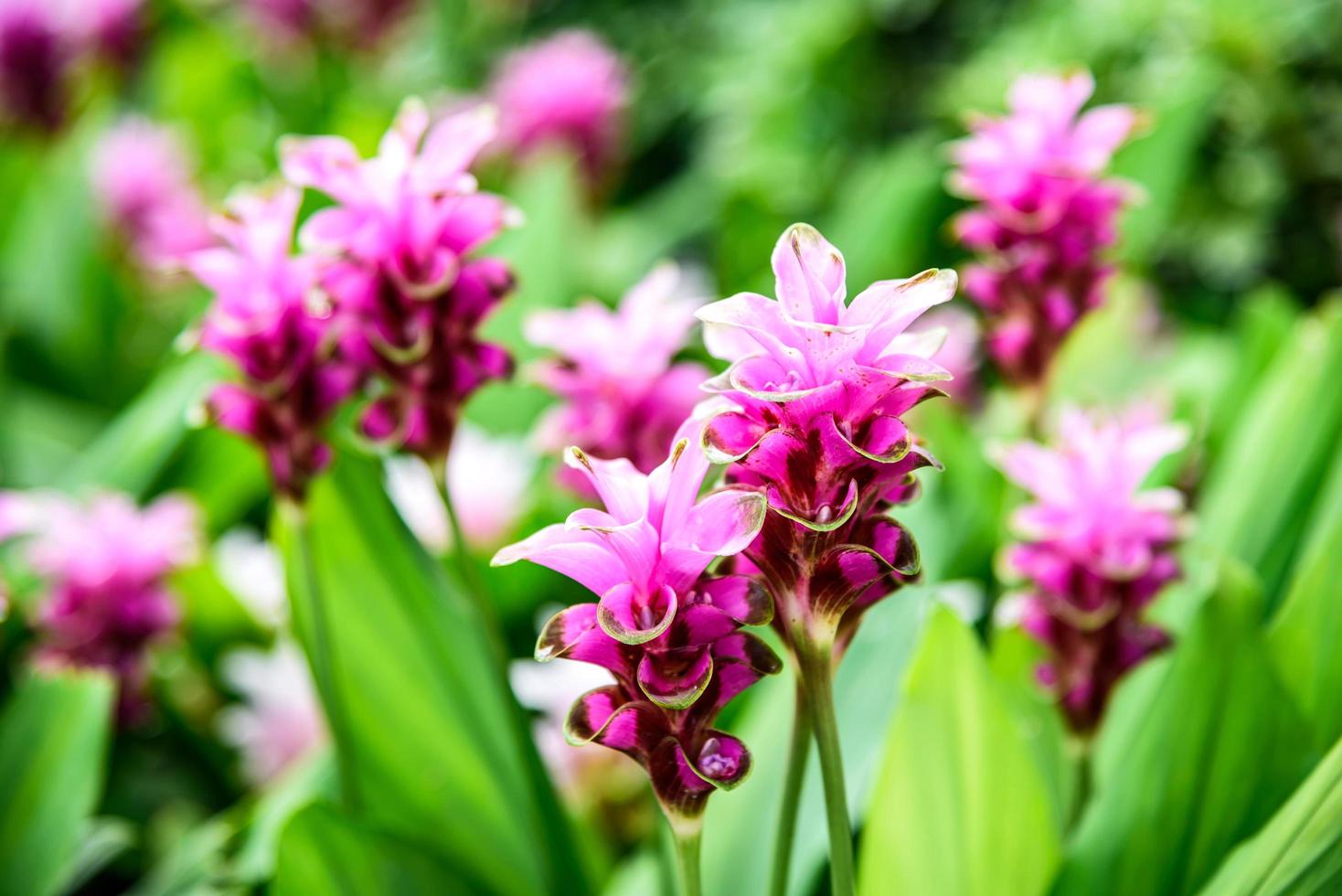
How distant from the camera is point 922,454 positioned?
0.50 m

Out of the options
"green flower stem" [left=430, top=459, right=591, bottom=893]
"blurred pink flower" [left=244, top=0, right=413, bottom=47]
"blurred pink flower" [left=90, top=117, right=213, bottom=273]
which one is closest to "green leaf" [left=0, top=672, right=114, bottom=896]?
"green flower stem" [left=430, top=459, right=591, bottom=893]

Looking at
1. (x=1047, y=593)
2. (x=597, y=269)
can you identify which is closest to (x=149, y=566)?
(x=1047, y=593)

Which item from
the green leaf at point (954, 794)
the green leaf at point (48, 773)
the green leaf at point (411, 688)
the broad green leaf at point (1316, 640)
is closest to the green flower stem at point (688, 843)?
the green leaf at point (954, 794)

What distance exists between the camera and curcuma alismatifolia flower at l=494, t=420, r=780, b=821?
48 centimetres

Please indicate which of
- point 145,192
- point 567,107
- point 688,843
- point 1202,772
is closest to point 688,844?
point 688,843

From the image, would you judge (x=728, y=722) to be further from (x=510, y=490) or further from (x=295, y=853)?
(x=510, y=490)

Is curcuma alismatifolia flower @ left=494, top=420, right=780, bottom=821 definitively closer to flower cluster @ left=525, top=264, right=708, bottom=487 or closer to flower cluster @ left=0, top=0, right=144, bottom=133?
flower cluster @ left=525, top=264, right=708, bottom=487

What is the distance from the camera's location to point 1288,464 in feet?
3.00

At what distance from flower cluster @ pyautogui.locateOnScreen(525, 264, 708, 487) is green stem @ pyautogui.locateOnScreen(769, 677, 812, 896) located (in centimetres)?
32

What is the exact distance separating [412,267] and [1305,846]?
0.54 meters

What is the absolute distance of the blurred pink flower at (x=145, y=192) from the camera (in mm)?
1979

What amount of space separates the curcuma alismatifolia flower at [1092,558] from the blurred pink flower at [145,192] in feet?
5.23

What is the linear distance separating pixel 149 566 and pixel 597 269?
1.10m

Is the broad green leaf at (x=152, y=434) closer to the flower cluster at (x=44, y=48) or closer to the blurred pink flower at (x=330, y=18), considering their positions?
the flower cluster at (x=44, y=48)
